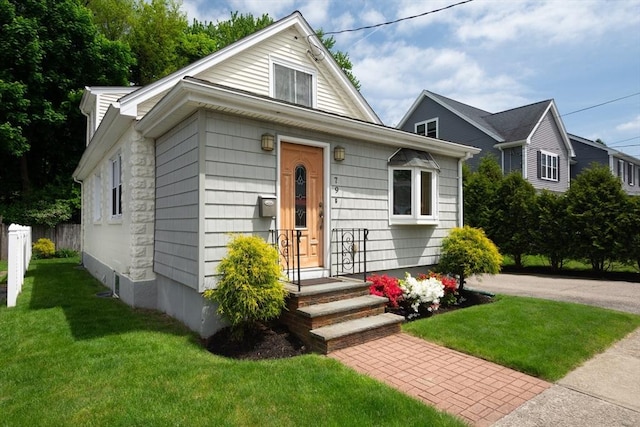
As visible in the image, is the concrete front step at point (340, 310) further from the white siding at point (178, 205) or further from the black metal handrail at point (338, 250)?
the white siding at point (178, 205)

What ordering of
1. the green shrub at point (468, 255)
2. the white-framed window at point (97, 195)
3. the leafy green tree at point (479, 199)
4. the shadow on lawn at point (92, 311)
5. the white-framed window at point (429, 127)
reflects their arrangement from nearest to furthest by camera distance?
the shadow on lawn at point (92, 311)
the green shrub at point (468, 255)
the white-framed window at point (97, 195)
the leafy green tree at point (479, 199)
the white-framed window at point (429, 127)

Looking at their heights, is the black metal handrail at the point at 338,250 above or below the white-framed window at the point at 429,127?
below

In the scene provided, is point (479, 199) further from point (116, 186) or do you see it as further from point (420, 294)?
point (116, 186)

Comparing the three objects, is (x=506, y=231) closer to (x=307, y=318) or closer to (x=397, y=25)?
(x=397, y=25)

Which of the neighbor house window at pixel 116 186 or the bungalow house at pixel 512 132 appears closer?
the neighbor house window at pixel 116 186

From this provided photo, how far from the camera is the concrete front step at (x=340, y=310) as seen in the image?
15.0 ft

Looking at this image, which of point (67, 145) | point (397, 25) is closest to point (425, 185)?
point (397, 25)

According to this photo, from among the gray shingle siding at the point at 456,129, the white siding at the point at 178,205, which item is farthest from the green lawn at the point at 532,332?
the gray shingle siding at the point at 456,129

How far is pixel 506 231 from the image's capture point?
41.1 feet

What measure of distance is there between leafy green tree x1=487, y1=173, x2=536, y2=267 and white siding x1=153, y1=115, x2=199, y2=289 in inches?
423

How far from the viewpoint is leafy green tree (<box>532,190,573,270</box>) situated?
1116cm

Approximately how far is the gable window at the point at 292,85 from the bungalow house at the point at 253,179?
34 millimetres

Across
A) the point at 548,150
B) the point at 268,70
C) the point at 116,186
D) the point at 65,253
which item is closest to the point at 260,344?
the point at 116,186

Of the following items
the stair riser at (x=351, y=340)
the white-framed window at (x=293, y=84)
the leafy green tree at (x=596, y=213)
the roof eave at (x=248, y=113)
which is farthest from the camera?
the leafy green tree at (x=596, y=213)
